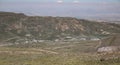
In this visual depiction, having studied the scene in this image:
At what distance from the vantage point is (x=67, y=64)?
54.3 meters

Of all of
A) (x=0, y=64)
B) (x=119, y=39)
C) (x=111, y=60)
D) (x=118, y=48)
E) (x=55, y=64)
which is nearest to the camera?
(x=111, y=60)

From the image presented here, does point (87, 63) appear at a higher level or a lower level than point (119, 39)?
higher

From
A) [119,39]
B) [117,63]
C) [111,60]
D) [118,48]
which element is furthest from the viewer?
[119,39]

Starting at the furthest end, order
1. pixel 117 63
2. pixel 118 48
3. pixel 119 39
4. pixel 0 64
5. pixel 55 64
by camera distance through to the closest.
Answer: pixel 119 39 → pixel 118 48 → pixel 0 64 → pixel 55 64 → pixel 117 63

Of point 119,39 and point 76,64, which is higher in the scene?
point 76,64

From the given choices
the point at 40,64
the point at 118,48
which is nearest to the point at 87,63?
the point at 40,64

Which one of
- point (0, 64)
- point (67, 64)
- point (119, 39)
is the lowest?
point (119, 39)

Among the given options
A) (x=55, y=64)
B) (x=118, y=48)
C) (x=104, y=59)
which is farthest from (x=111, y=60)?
(x=118, y=48)

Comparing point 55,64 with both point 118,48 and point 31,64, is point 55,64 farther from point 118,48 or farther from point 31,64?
point 118,48

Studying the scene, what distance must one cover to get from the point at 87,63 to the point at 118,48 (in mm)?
38195

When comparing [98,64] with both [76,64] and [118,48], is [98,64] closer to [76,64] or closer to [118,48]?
[76,64]

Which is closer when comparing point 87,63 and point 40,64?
point 87,63

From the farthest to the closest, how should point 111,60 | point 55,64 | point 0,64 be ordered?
point 0,64 → point 55,64 → point 111,60

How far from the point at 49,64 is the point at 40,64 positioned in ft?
8.60
